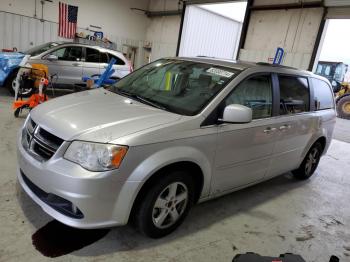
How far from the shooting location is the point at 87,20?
447 inches

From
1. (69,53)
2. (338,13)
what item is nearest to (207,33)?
(338,13)

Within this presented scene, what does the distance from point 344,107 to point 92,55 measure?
9642 millimetres

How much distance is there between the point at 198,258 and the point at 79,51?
6.95 m

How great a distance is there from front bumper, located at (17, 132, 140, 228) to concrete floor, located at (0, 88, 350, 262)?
11.8 inches

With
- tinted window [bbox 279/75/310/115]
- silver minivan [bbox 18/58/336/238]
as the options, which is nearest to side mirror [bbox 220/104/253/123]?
silver minivan [bbox 18/58/336/238]

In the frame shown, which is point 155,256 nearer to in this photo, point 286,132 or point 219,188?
point 219,188

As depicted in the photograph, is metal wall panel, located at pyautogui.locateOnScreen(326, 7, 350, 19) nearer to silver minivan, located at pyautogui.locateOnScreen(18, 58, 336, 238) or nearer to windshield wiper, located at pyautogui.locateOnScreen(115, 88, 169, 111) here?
silver minivan, located at pyautogui.locateOnScreen(18, 58, 336, 238)

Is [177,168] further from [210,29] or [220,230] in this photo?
[210,29]

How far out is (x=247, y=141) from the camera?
2.72 m

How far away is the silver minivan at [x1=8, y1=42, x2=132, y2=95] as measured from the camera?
744 cm

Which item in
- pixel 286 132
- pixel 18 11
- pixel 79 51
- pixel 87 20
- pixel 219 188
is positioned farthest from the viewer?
pixel 87 20

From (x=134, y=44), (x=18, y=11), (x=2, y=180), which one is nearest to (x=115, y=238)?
(x=2, y=180)

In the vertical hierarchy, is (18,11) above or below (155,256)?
above

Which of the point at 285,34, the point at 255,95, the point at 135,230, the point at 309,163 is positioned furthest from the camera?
the point at 285,34
